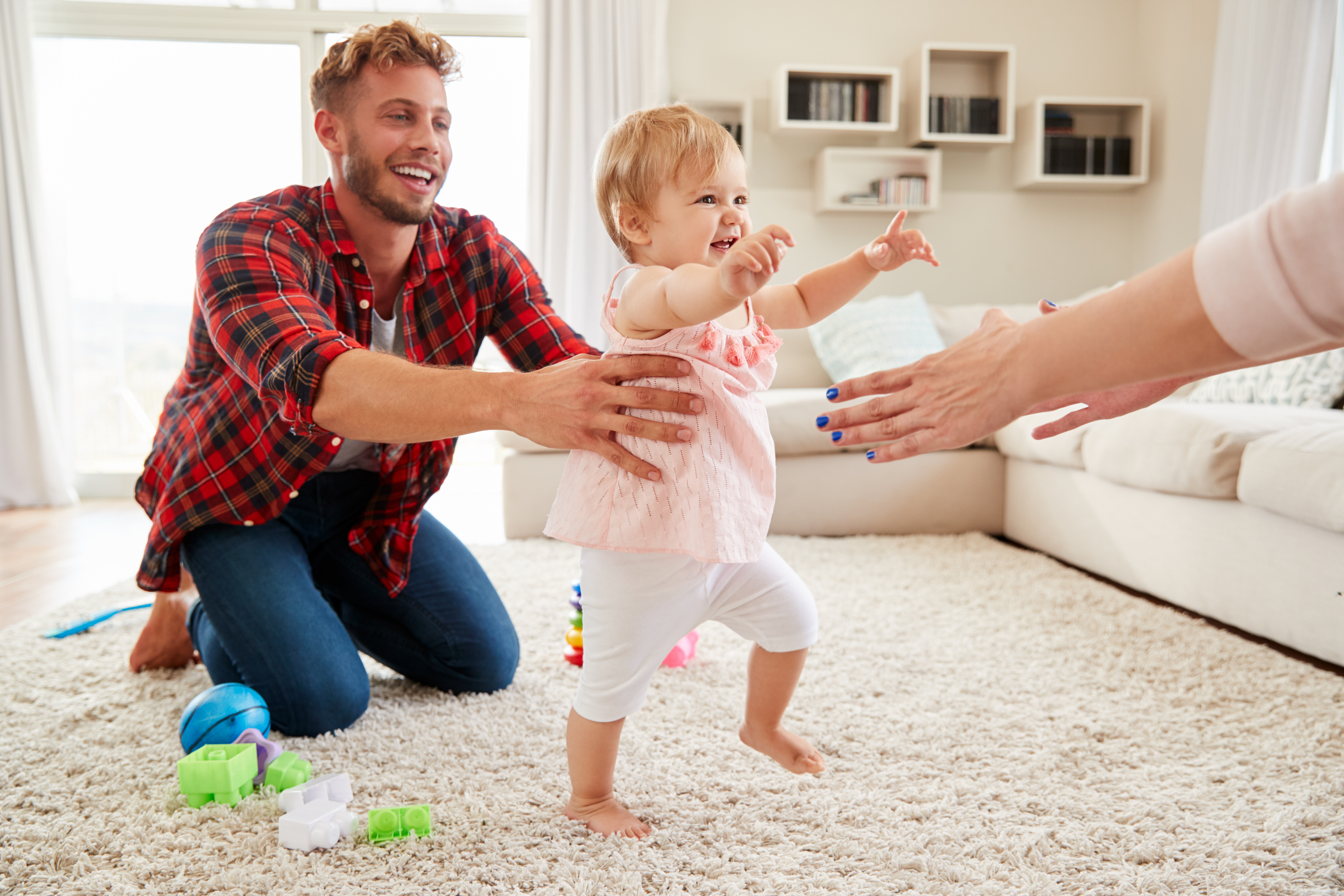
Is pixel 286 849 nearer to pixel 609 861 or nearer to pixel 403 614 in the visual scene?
pixel 609 861

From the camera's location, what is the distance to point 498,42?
448 centimetres

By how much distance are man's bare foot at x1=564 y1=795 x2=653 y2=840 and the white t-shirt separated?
0.75 meters

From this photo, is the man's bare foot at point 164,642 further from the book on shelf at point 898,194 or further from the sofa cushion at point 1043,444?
the book on shelf at point 898,194

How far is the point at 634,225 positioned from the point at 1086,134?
4070 mm

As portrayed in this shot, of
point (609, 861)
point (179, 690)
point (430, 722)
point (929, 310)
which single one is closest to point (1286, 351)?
point (609, 861)

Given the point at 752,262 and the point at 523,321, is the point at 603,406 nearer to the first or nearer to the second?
the point at 752,262

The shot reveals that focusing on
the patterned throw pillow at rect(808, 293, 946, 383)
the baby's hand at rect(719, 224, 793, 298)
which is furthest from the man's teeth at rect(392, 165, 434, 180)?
the patterned throw pillow at rect(808, 293, 946, 383)

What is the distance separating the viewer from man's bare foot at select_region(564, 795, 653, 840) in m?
1.10

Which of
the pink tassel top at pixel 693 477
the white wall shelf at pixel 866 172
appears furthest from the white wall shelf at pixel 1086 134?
the pink tassel top at pixel 693 477

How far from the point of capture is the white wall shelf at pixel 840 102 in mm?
4012

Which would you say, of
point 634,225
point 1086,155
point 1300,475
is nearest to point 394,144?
point 634,225

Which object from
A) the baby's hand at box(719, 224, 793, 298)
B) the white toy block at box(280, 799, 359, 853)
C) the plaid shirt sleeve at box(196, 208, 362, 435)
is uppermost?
the baby's hand at box(719, 224, 793, 298)

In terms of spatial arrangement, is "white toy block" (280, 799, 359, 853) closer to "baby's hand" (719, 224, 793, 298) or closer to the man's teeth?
"baby's hand" (719, 224, 793, 298)

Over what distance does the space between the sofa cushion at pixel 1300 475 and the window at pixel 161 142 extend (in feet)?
11.2
